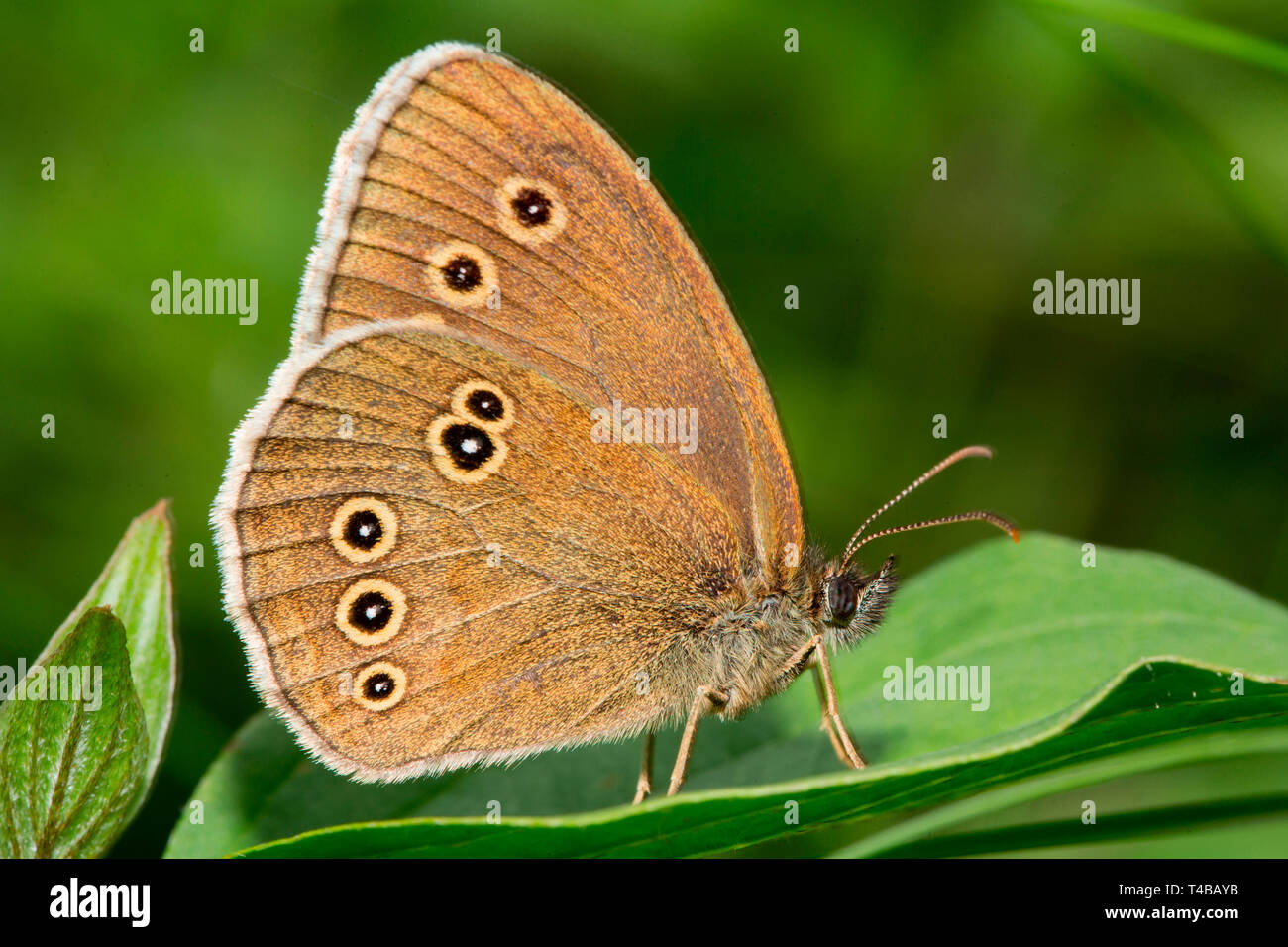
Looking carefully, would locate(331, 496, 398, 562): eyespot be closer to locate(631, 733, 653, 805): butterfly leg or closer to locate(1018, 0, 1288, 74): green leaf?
locate(631, 733, 653, 805): butterfly leg

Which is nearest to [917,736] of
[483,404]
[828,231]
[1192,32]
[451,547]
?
[451,547]

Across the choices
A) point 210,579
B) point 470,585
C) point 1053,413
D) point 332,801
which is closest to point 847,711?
point 470,585

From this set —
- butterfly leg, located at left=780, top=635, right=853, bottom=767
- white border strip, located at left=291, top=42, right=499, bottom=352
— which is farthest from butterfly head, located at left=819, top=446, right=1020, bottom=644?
white border strip, located at left=291, top=42, right=499, bottom=352

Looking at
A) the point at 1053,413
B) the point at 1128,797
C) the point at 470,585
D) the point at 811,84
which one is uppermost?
the point at 811,84

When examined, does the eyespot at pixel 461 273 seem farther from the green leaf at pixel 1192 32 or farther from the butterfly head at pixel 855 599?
the green leaf at pixel 1192 32
